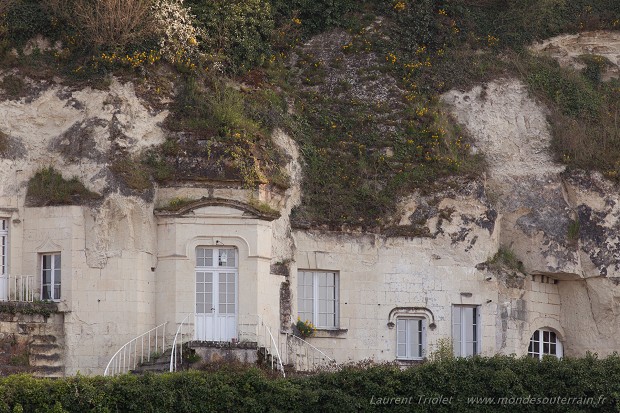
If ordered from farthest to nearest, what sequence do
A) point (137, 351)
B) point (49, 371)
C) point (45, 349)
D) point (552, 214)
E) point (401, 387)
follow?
point (552, 214), point (137, 351), point (45, 349), point (49, 371), point (401, 387)

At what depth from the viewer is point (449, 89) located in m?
42.8

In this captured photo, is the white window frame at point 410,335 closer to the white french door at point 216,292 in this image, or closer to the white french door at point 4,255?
the white french door at point 216,292

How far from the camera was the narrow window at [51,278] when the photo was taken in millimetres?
37406

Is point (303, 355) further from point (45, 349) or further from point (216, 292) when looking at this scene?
point (45, 349)

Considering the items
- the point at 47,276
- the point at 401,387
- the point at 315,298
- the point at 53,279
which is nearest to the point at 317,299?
the point at 315,298

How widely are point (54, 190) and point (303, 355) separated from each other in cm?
744

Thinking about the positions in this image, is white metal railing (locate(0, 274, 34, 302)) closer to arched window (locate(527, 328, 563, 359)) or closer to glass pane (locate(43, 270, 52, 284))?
glass pane (locate(43, 270, 52, 284))

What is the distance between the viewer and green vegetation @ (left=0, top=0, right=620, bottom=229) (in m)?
38.3

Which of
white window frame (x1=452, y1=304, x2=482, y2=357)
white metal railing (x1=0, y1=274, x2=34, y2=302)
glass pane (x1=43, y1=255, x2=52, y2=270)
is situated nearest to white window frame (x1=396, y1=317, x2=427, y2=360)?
white window frame (x1=452, y1=304, x2=482, y2=357)

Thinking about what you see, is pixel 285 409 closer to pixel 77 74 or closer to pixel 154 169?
pixel 154 169

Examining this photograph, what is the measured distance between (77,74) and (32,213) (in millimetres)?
3595

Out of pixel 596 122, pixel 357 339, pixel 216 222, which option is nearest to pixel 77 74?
pixel 216 222

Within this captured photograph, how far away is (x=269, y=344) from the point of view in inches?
1484

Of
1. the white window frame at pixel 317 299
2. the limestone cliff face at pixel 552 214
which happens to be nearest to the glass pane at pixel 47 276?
the white window frame at pixel 317 299
